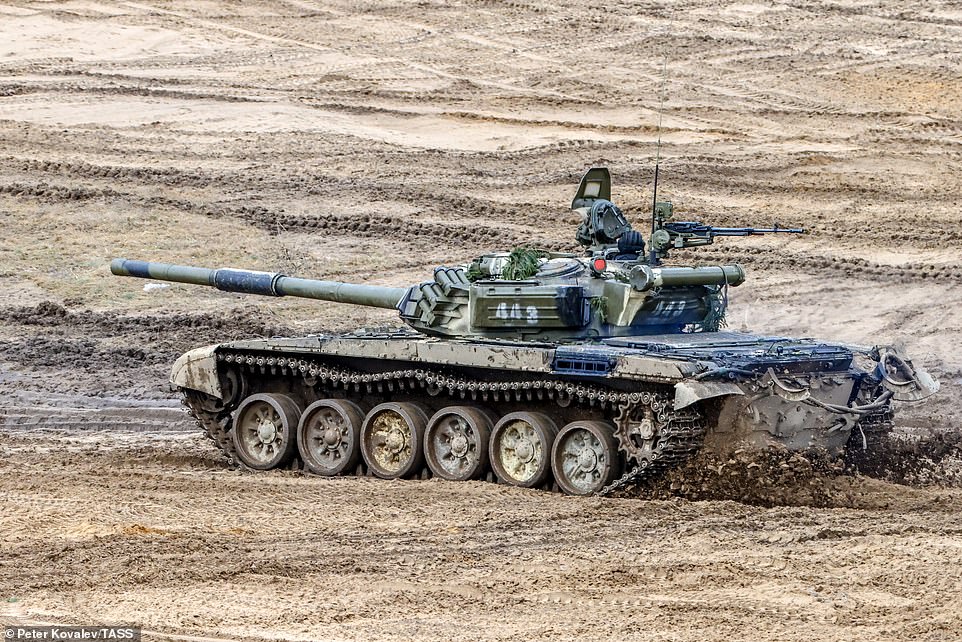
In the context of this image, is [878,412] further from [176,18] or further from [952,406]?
[176,18]

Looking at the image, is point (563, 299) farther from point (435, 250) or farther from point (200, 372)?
point (435, 250)

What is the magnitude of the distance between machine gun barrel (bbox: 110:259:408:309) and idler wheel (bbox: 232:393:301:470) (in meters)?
1.04

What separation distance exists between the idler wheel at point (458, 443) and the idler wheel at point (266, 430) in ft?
5.20

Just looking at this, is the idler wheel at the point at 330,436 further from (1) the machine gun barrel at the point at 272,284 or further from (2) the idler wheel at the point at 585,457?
(2) the idler wheel at the point at 585,457

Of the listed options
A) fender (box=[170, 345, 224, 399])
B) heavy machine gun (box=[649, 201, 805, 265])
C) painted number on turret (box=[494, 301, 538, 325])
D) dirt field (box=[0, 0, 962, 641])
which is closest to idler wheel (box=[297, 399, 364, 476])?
dirt field (box=[0, 0, 962, 641])

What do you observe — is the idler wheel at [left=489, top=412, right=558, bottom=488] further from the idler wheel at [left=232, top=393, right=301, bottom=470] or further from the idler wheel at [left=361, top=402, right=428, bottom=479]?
the idler wheel at [left=232, top=393, right=301, bottom=470]

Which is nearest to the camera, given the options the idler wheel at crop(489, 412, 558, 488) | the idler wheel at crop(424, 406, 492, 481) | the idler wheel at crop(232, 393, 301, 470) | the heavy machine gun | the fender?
the idler wheel at crop(489, 412, 558, 488)

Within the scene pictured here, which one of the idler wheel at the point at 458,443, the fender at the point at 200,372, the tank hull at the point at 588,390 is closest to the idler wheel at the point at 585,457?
the tank hull at the point at 588,390

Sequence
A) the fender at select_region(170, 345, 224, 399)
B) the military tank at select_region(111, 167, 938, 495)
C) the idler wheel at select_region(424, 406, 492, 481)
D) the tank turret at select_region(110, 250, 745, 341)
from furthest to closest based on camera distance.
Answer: the fender at select_region(170, 345, 224, 399)
the idler wheel at select_region(424, 406, 492, 481)
the tank turret at select_region(110, 250, 745, 341)
the military tank at select_region(111, 167, 938, 495)

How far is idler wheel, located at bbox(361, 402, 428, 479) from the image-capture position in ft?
49.5

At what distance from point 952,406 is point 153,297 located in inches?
410

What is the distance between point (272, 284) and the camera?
54.7 feet

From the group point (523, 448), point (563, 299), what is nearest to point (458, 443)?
point (523, 448)

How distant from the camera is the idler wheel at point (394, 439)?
1508 cm
